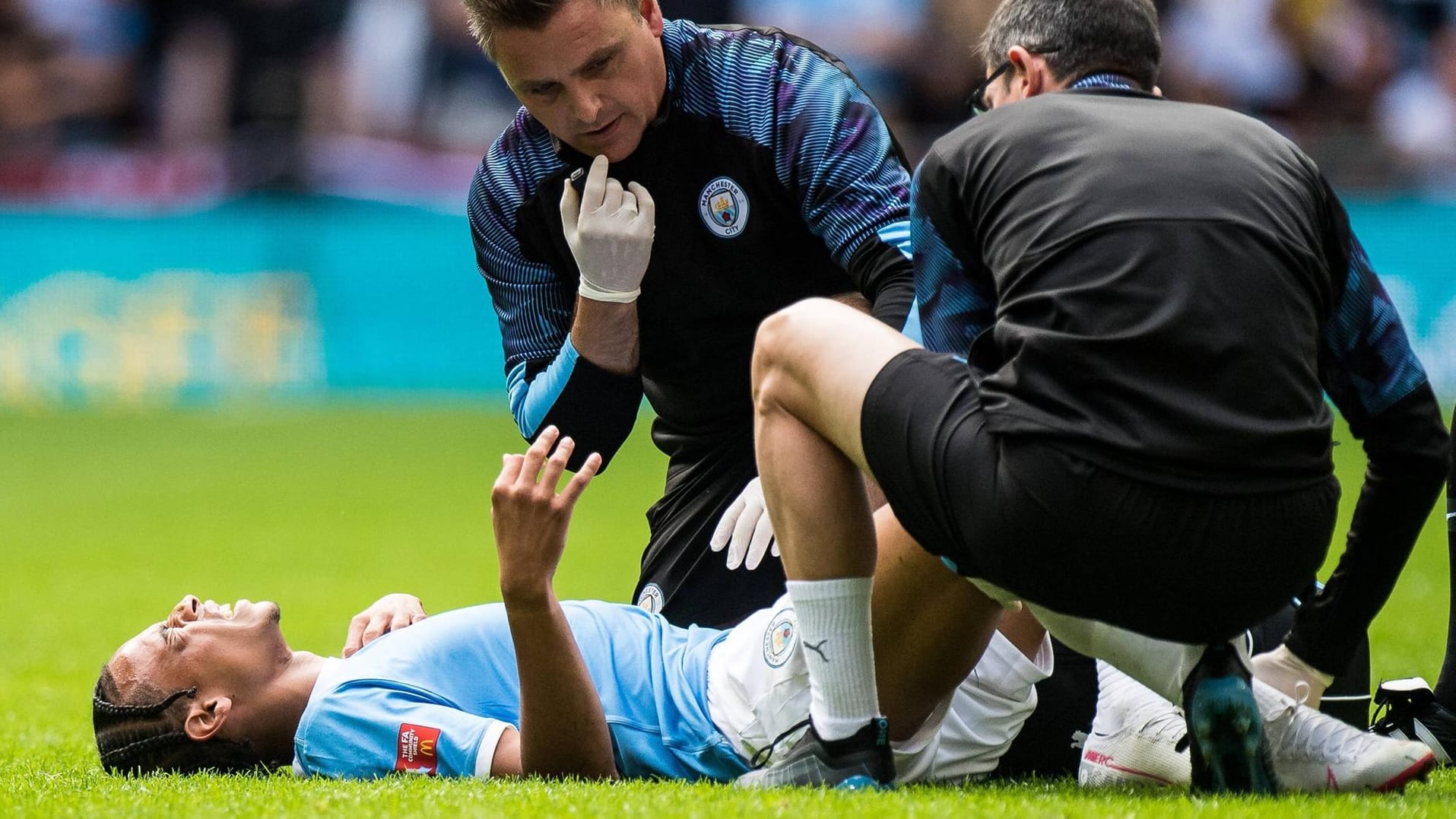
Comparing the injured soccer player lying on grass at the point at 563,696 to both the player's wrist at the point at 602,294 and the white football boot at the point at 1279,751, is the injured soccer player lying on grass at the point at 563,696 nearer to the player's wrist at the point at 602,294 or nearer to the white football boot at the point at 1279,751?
the white football boot at the point at 1279,751

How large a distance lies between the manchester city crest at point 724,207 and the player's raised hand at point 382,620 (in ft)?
4.05

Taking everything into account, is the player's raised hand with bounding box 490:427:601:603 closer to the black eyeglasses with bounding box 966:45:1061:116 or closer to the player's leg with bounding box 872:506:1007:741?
the player's leg with bounding box 872:506:1007:741

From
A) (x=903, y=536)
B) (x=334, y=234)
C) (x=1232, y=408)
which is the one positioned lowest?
(x=334, y=234)

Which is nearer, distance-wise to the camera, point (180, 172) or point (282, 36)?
point (180, 172)

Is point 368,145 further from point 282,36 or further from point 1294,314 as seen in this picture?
point 1294,314

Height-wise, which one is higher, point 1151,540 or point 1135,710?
point 1151,540

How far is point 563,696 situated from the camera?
11.3ft

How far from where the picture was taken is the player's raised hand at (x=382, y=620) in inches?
169

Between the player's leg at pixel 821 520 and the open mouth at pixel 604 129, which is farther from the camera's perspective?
the open mouth at pixel 604 129

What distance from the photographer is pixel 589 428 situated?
4473 millimetres

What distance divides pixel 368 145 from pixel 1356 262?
508 inches

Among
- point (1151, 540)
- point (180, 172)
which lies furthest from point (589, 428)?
point (180, 172)

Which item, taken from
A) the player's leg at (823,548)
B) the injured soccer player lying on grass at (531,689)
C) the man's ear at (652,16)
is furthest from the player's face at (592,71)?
the player's leg at (823,548)

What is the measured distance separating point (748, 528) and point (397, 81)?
43.2 feet
